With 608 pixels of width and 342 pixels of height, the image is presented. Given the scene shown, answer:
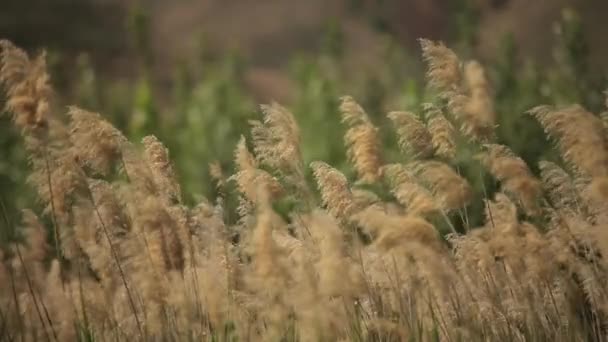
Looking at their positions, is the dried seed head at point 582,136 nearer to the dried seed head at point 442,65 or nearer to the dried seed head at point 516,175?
the dried seed head at point 516,175

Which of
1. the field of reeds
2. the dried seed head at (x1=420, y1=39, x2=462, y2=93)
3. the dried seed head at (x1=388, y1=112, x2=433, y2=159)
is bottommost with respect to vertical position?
the field of reeds

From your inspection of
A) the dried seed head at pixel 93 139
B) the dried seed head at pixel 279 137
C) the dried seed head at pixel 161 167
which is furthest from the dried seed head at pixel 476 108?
the dried seed head at pixel 93 139

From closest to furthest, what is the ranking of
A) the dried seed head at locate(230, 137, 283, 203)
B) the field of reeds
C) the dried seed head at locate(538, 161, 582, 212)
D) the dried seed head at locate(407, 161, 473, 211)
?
1. the field of reeds
2. the dried seed head at locate(407, 161, 473, 211)
3. the dried seed head at locate(230, 137, 283, 203)
4. the dried seed head at locate(538, 161, 582, 212)

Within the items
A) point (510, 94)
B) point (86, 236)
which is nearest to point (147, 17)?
point (510, 94)

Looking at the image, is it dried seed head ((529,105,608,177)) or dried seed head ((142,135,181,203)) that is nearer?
dried seed head ((529,105,608,177))

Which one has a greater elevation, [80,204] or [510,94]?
[510,94]

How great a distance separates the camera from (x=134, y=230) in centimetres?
527

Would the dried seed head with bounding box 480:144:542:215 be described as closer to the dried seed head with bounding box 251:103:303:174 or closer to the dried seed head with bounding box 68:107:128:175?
the dried seed head with bounding box 251:103:303:174

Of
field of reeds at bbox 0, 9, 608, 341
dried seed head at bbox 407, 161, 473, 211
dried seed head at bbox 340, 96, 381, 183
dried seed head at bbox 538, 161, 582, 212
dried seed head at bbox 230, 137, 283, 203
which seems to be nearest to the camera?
field of reeds at bbox 0, 9, 608, 341

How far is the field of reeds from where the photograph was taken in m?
4.83

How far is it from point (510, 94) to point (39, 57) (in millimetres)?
23703

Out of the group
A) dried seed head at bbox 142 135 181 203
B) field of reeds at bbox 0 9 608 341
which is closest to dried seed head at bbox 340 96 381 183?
field of reeds at bbox 0 9 608 341

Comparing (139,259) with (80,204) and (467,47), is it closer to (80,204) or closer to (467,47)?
(80,204)

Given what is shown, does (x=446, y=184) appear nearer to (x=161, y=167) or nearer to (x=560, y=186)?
(x=560, y=186)
